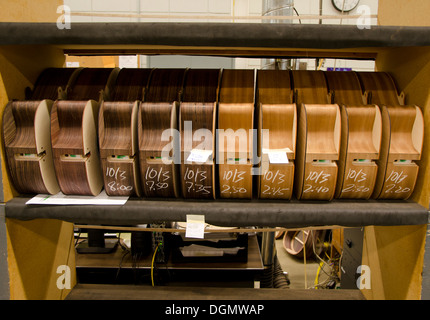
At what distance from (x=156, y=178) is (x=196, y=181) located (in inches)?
5.2

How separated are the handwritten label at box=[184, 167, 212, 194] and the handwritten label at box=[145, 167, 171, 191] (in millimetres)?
64

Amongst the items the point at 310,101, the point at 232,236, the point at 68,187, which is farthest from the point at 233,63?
the point at 68,187

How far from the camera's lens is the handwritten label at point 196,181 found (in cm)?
95

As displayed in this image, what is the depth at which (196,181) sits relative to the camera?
0.96 metres

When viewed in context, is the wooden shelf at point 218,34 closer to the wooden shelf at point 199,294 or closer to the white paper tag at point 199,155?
the white paper tag at point 199,155

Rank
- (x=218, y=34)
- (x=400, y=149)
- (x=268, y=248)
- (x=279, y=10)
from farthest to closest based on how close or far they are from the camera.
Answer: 1. (x=279, y=10)
2. (x=268, y=248)
3. (x=400, y=149)
4. (x=218, y=34)

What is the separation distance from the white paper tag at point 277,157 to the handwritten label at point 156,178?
12.8 inches

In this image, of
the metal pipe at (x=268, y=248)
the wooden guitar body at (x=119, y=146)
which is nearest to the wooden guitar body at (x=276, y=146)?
the wooden guitar body at (x=119, y=146)

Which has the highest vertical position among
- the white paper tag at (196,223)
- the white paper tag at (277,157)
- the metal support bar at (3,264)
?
the white paper tag at (277,157)

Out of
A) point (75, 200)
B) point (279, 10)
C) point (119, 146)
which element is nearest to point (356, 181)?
point (119, 146)

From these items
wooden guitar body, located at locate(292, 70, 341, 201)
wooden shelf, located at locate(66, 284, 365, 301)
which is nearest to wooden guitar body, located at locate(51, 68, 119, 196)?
wooden shelf, located at locate(66, 284, 365, 301)

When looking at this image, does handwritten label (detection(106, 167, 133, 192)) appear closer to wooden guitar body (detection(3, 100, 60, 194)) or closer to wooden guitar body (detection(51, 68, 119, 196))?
wooden guitar body (detection(51, 68, 119, 196))

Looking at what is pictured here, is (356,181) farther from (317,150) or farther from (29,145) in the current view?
(29,145)

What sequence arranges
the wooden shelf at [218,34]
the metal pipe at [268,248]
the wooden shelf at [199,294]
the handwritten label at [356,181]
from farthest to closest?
1. the metal pipe at [268,248]
2. the wooden shelf at [199,294]
3. the handwritten label at [356,181]
4. the wooden shelf at [218,34]
